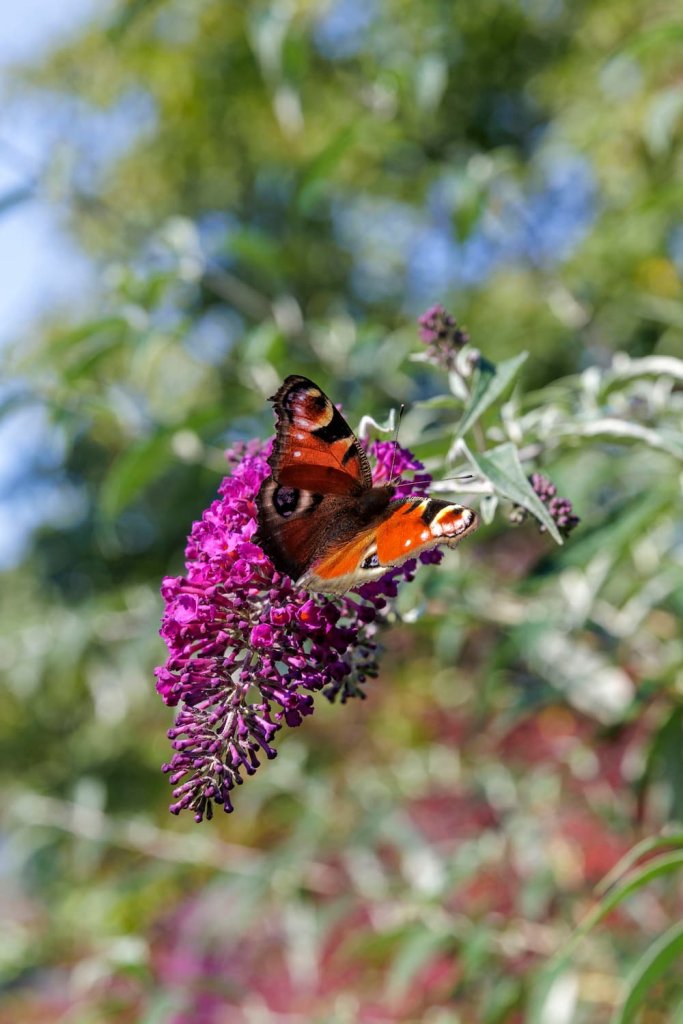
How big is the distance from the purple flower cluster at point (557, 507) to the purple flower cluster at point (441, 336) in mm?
202

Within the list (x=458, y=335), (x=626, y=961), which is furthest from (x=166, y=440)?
(x=626, y=961)

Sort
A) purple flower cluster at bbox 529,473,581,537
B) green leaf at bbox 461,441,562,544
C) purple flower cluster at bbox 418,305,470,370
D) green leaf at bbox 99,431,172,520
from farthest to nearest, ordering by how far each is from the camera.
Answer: green leaf at bbox 99,431,172,520 < purple flower cluster at bbox 418,305,470,370 < purple flower cluster at bbox 529,473,581,537 < green leaf at bbox 461,441,562,544

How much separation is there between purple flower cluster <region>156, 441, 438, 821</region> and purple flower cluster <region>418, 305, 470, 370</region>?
263 millimetres

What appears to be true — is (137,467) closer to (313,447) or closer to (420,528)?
(313,447)

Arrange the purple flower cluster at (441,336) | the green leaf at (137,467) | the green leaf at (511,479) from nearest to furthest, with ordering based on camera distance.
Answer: the green leaf at (511,479), the purple flower cluster at (441,336), the green leaf at (137,467)

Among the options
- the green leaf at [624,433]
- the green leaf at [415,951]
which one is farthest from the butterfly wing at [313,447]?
the green leaf at [415,951]

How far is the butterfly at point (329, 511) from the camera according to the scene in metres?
0.88

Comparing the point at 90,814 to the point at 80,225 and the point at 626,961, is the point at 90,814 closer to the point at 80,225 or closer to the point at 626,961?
the point at 626,961

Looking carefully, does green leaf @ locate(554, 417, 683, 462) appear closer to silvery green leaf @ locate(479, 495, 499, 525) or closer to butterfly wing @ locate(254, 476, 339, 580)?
silvery green leaf @ locate(479, 495, 499, 525)

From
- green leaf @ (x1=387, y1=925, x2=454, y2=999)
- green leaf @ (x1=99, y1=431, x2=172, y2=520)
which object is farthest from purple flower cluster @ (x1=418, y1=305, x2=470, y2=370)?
green leaf @ (x1=387, y1=925, x2=454, y2=999)

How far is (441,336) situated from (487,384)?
0.10 m

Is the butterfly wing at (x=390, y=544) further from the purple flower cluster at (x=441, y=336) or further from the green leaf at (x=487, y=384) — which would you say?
the purple flower cluster at (x=441, y=336)

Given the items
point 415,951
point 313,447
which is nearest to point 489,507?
point 313,447

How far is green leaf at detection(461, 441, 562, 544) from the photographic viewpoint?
32.4 inches
